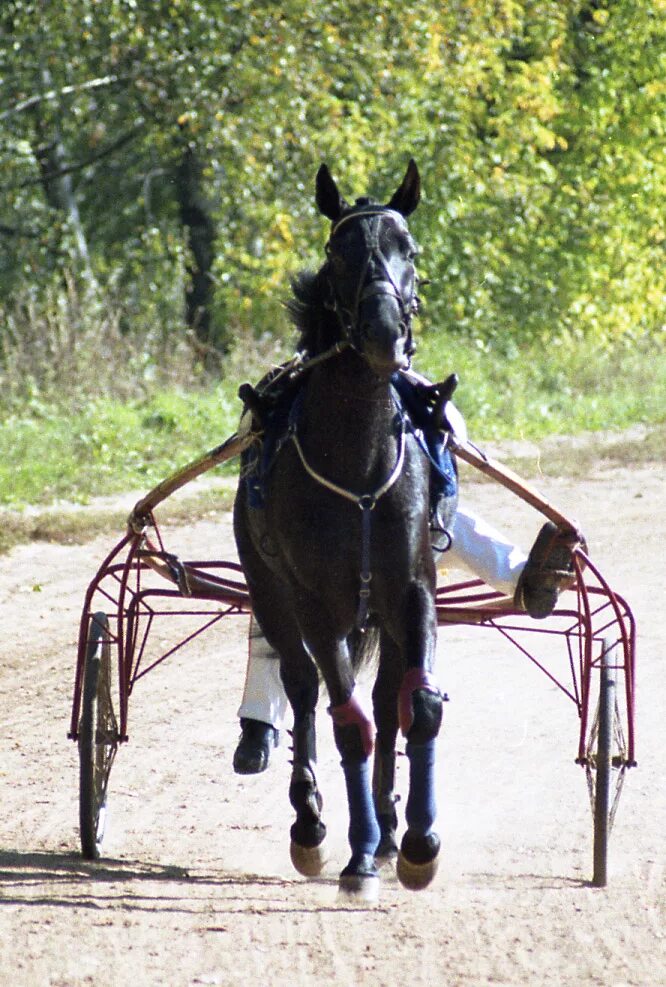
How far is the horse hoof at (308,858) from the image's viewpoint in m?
4.39

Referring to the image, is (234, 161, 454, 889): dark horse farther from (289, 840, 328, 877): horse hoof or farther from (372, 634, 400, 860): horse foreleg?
(372, 634, 400, 860): horse foreleg

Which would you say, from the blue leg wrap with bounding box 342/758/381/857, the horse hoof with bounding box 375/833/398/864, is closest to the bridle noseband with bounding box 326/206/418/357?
the blue leg wrap with bounding box 342/758/381/857

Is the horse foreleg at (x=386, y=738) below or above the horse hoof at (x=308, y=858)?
above

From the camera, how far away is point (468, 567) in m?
5.36

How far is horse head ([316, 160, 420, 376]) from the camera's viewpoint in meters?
3.79

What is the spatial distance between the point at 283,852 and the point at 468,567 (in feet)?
3.79

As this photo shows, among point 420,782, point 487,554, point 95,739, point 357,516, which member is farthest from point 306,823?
point 487,554

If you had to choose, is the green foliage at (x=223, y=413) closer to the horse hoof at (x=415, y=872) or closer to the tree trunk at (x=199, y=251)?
the tree trunk at (x=199, y=251)

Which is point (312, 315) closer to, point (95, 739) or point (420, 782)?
point (420, 782)

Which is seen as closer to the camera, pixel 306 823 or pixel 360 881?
pixel 360 881

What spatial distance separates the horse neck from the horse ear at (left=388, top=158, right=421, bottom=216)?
472 mm

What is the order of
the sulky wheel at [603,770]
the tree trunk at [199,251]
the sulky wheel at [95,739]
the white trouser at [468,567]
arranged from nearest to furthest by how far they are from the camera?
1. the sulky wheel at [603,770]
2. the sulky wheel at [95,739]
3. the white trouser at [468,567]
4. the tree trunk at [199,251]

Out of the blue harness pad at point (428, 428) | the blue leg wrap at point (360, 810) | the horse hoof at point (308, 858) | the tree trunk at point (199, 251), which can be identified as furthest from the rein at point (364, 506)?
the tree trunk at point (199, 251)

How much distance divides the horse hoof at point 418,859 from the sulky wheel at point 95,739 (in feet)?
3.17
